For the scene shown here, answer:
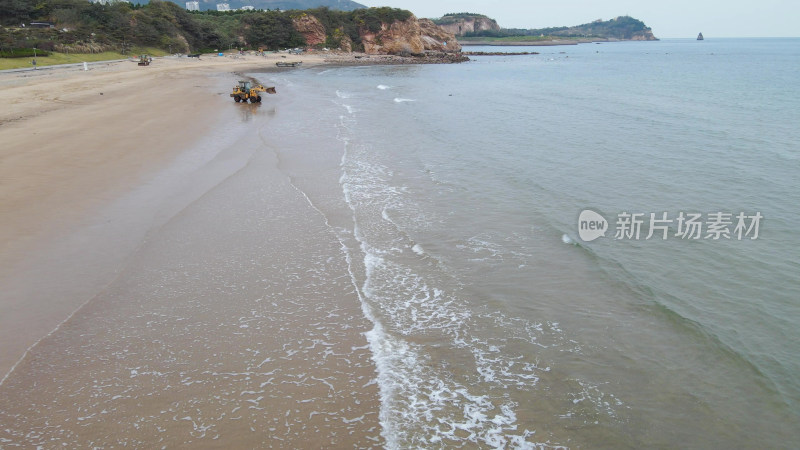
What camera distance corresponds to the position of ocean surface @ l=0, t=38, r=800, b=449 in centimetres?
619

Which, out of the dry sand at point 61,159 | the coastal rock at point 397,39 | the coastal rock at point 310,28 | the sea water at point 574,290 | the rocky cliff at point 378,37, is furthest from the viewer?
the coastal rock at point 397,39

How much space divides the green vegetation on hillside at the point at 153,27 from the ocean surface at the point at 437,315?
5536 centimetres

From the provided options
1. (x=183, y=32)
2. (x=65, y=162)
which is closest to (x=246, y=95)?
(x=65, y=162)

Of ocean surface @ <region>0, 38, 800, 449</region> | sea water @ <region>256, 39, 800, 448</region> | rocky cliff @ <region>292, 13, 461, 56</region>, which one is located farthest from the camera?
rocky cliff @ <region>292, 13, 461, 56</region>

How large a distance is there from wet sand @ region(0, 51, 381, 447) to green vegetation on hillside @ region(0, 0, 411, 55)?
49985 millimetres

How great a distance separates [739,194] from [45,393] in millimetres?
18142

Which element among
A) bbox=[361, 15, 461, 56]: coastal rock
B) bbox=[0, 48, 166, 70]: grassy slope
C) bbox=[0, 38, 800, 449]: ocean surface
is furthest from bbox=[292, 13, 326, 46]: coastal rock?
bbox=[0, 38, 800, 449]: ocean surface

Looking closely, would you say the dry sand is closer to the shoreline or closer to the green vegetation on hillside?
the shoreline

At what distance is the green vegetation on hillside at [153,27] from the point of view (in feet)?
198

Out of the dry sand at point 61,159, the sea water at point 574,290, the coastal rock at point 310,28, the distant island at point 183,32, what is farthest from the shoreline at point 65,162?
the coastal rock at point 310,28

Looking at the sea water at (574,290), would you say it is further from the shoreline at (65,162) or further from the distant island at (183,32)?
the distant island at (183,32)

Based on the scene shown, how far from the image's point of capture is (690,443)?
602 centimetres

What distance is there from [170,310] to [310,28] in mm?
113272

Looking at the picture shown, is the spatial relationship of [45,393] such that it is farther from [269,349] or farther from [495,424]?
[495,424]
